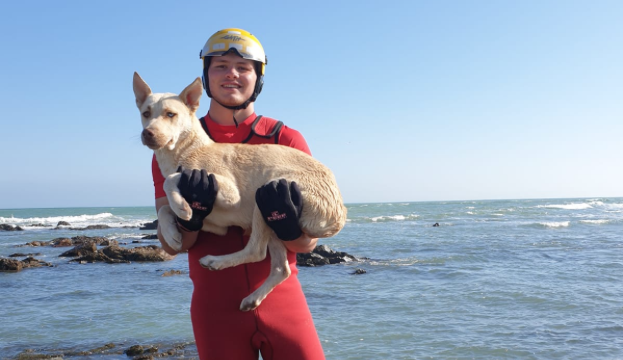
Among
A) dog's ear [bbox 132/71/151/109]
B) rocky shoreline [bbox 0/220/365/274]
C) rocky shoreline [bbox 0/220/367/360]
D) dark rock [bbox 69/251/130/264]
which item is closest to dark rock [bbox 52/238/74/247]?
rocky shoreline [bbox 0/220/367/360]

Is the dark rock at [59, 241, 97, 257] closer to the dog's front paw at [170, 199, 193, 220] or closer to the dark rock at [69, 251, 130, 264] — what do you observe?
the dark rock at [69, 251, 130, 264]

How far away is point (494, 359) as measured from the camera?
27.3 ft

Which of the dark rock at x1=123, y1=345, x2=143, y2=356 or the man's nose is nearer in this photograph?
the man's nose

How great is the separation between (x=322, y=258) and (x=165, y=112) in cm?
1503

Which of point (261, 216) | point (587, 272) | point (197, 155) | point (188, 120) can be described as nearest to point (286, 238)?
point (261, 216)

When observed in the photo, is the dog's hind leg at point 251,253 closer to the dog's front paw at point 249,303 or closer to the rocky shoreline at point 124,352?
the dog's front paw at point 249,303

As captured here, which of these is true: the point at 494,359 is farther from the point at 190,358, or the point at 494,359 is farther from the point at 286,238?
the point at 286,238

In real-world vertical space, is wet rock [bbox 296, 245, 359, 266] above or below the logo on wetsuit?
below

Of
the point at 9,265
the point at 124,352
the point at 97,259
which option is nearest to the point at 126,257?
the point at 97,259

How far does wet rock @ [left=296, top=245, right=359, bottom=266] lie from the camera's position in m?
17.8

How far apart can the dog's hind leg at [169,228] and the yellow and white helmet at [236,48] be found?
0.88m

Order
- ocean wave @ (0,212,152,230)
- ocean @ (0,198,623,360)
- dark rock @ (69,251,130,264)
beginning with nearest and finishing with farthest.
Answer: ocean @ (0,198,623,360) → dark rock @ (69,251,130,264) → ocean wave @ (0,212,152,230)

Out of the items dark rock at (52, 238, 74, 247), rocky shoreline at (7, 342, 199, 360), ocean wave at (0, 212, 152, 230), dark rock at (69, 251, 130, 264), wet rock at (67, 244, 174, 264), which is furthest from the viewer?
ocean wave at (0, 212, 152, 230)

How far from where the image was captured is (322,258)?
18141 mm
